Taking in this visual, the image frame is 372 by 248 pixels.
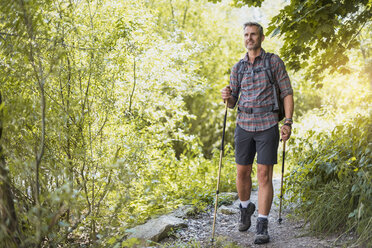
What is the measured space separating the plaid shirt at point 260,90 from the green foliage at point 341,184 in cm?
76

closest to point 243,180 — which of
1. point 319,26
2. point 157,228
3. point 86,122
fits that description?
point 157,228

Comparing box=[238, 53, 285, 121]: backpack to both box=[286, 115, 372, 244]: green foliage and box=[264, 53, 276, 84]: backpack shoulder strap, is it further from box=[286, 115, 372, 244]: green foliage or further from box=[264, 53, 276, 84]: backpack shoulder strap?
box=[286, 115, 372, 244]: green foliage

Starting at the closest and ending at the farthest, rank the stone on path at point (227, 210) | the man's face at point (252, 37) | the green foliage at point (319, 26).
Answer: the man's face at point (252, 37) < the green foliage at point (319, 26) < the stone on path at point (227, 210)

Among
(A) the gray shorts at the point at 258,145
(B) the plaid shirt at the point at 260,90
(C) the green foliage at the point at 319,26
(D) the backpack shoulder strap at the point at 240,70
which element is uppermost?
(C) the green foliage at the point at 319,26

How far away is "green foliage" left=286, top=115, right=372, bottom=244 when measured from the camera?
3.47 meters

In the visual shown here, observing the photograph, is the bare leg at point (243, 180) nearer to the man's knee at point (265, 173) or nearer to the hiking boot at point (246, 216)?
the hiking boot at point (246, 216)

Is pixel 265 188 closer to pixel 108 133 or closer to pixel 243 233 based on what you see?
pixel 243 233

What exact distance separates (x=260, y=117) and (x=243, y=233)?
4.51 ft

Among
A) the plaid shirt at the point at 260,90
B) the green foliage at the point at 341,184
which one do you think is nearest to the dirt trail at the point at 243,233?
the green foliage at the point at 341,184

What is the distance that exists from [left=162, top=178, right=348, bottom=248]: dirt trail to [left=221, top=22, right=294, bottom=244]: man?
24 cm

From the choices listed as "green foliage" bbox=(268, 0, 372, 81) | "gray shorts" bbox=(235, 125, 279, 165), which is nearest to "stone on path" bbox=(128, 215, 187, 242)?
"gray shorts" bbox=(235, 125, 279, 165)

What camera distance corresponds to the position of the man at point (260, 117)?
13.1 feet

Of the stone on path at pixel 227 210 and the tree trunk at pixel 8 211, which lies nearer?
the tree trunk at pixel 8 211

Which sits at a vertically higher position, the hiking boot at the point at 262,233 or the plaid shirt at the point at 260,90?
the plaid shirt at the point at 260,90
